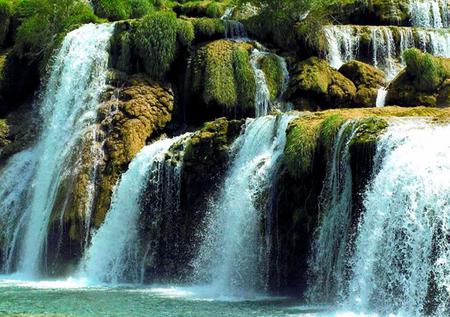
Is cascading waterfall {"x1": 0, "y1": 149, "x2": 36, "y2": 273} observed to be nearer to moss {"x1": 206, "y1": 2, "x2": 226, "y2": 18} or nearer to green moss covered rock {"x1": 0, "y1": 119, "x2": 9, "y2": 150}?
green moss covered rock {"x1": 0, "y1": 119, "x2": 9, "y2": 150}

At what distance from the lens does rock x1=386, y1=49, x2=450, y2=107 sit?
2467cm

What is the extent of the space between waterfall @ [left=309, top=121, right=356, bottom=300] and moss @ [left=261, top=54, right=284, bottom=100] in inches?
385

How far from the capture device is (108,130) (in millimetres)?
27297

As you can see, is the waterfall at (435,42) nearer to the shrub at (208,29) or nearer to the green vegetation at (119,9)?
the shrub at (208,29)

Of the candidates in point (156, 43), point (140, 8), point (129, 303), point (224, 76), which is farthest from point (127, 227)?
point (140, 8)

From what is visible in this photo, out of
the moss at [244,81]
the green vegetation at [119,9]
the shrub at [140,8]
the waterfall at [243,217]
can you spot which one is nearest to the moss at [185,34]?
the moss at [244,81]

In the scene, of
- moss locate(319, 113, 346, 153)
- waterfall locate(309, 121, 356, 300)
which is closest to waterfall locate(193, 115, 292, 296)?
moss locate(319, 113, 346, 153)

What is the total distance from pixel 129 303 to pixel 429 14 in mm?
23729

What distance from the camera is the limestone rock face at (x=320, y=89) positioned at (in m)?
26.9

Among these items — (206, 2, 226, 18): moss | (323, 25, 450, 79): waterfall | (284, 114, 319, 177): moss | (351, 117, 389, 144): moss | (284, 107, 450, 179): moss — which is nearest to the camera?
(351, 117, 389, 144): moss

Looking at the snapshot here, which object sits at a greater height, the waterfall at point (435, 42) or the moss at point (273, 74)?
the waterfall at point (435, 42)

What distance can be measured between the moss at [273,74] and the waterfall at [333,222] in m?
9.78

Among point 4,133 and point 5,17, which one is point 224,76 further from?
point 5,17

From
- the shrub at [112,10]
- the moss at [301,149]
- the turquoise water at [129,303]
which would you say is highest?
the shrub at [112,10]
